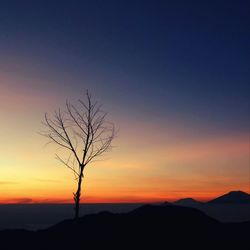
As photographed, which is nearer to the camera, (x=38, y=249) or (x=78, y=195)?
(x=38, y=249)

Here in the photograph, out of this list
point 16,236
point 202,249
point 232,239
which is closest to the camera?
point 202,249

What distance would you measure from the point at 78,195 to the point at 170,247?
7900mm

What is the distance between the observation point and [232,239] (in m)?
30.0

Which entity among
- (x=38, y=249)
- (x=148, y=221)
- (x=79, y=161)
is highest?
(x=79, y=161)

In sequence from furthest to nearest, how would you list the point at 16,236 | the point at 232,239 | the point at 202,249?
the point at 16,236 → the point at 232,239 → the point at 202,249

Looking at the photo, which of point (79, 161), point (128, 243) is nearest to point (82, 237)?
point (128, 243)

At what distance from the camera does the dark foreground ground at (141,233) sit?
28797 millimetres

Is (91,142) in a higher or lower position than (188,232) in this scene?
higher

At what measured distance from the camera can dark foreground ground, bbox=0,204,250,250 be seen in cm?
2880

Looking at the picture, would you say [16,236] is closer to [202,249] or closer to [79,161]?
[79,161]

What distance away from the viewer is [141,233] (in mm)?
30266

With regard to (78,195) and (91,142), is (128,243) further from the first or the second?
(91,142)

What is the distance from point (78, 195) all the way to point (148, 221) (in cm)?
536

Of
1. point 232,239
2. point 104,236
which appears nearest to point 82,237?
point 104,236
